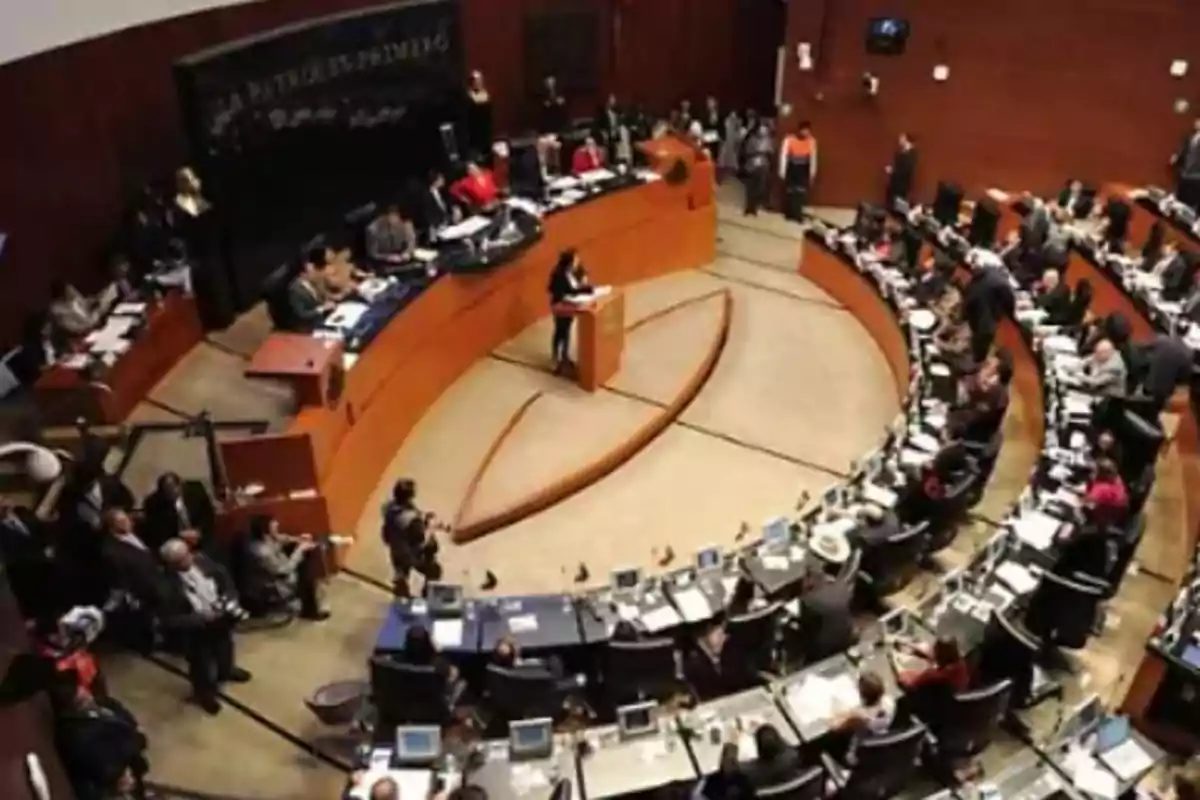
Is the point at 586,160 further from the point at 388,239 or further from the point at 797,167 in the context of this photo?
the point at 388,239

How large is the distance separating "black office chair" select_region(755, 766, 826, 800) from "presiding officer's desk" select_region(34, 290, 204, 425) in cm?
726

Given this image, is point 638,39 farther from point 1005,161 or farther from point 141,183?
point 141,183

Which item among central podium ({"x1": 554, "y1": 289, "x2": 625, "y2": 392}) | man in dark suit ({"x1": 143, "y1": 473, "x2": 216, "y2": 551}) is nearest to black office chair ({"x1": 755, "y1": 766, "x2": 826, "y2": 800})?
man in dark suit ({"x1": 143, "y1": 473, "x2": 216, "y2": 551})

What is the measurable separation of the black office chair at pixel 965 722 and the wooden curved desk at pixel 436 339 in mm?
4997

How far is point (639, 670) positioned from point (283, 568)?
9.51 feet

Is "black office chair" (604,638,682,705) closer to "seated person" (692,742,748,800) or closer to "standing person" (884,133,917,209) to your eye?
"seated person" (692,742,748,800)

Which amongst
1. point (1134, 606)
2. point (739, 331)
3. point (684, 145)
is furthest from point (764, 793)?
point (684, 145)

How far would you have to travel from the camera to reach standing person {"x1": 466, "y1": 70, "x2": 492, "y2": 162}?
47.3 feet

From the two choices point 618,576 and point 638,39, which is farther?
point 638,39

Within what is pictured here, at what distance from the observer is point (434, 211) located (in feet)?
42.1

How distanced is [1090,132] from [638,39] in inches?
252

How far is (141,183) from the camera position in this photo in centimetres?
1288

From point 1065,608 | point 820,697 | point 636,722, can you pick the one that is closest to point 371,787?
point 636,722

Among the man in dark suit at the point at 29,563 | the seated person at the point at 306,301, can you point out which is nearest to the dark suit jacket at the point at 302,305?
the seated person at the point at 306,301
